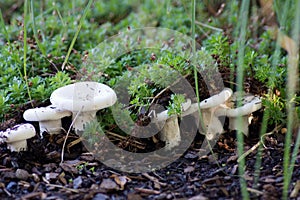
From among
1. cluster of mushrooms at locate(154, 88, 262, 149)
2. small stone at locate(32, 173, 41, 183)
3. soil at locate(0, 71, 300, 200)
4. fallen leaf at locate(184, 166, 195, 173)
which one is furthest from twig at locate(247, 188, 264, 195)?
small stone at locate(32, 173, 41, 183)

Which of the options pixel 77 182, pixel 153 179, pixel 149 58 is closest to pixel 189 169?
pixel 153 179

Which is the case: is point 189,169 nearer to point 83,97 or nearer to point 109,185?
point 109,185

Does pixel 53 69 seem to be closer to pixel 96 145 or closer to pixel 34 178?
pixel 96 145

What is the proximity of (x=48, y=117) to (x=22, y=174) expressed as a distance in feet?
0.77

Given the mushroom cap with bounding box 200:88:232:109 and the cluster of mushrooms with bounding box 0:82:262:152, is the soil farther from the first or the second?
the mushroom cap with bounding box 200:88:232:109

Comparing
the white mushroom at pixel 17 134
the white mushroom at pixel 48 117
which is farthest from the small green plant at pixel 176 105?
the white mushroom at pixel 17 134

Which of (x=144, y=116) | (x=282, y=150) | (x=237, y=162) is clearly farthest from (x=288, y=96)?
(x=144, y=116)

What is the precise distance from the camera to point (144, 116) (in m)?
1.91

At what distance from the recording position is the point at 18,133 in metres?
1.77

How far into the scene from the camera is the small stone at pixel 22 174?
169 cm

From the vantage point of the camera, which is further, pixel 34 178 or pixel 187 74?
pixel 187 74

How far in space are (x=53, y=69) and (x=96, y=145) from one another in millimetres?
628

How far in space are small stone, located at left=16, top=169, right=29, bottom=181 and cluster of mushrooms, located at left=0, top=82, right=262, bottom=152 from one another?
127 millimetres

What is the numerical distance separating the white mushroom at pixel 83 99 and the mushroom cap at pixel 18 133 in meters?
0.13
